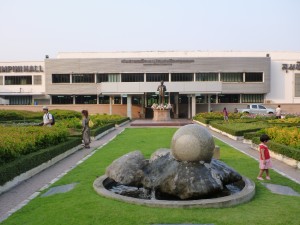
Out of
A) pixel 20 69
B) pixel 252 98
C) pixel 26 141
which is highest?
pixel 20 69

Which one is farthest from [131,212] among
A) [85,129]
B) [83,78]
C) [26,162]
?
[83,78]

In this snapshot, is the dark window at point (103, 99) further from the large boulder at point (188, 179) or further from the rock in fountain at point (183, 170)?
the large boulder at point (188, 179)

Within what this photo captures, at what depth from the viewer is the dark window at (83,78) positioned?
59.6 metres

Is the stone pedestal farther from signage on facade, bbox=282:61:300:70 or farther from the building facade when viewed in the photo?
signage on facade, bbox=282:61:300:70

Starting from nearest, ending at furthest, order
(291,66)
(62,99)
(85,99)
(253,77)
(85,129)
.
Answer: (85,129), (253,77), (291,66), (85,99), (62,99)

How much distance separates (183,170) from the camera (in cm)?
904

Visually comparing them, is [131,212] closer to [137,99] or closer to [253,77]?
[137,99]

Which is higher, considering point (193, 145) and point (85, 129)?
point (193, 145)

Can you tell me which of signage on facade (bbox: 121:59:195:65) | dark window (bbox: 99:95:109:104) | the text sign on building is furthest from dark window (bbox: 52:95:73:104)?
the text sign on building

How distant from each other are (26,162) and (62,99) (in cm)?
4959

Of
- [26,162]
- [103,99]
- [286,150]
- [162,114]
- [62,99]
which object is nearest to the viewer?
[26,162]

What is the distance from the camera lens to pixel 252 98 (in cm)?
5978

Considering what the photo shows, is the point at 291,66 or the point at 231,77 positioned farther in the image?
the point at 231,77

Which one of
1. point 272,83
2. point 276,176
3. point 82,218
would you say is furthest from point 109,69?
point 82,218
